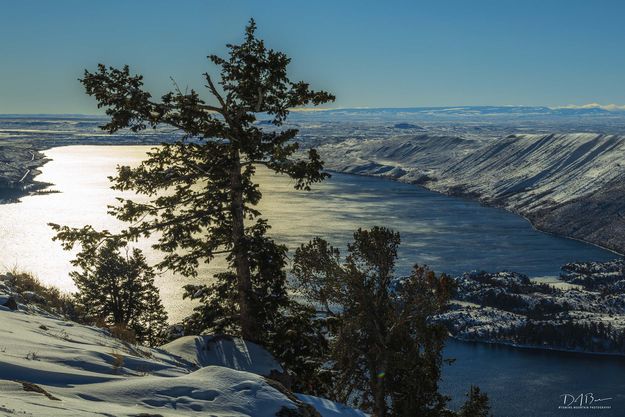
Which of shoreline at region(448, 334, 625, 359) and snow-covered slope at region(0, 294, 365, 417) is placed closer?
snow-covered slope at region(0, 294, 365, 417)

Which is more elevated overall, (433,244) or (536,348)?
(433,244)

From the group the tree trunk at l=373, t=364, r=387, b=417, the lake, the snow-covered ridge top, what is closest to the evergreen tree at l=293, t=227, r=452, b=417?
the tree trunk at l=373, t=364, r=387, b=417

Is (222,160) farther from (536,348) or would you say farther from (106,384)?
(536,348)

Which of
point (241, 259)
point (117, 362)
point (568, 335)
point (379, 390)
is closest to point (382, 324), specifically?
point (379, 390)

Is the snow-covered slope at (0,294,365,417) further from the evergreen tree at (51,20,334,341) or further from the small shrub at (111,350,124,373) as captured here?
the evergreen tree at (51,20,334,341)

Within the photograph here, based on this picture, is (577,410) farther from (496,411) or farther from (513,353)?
(513,353)

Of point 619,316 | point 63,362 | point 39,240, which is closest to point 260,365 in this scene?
point 63,362
